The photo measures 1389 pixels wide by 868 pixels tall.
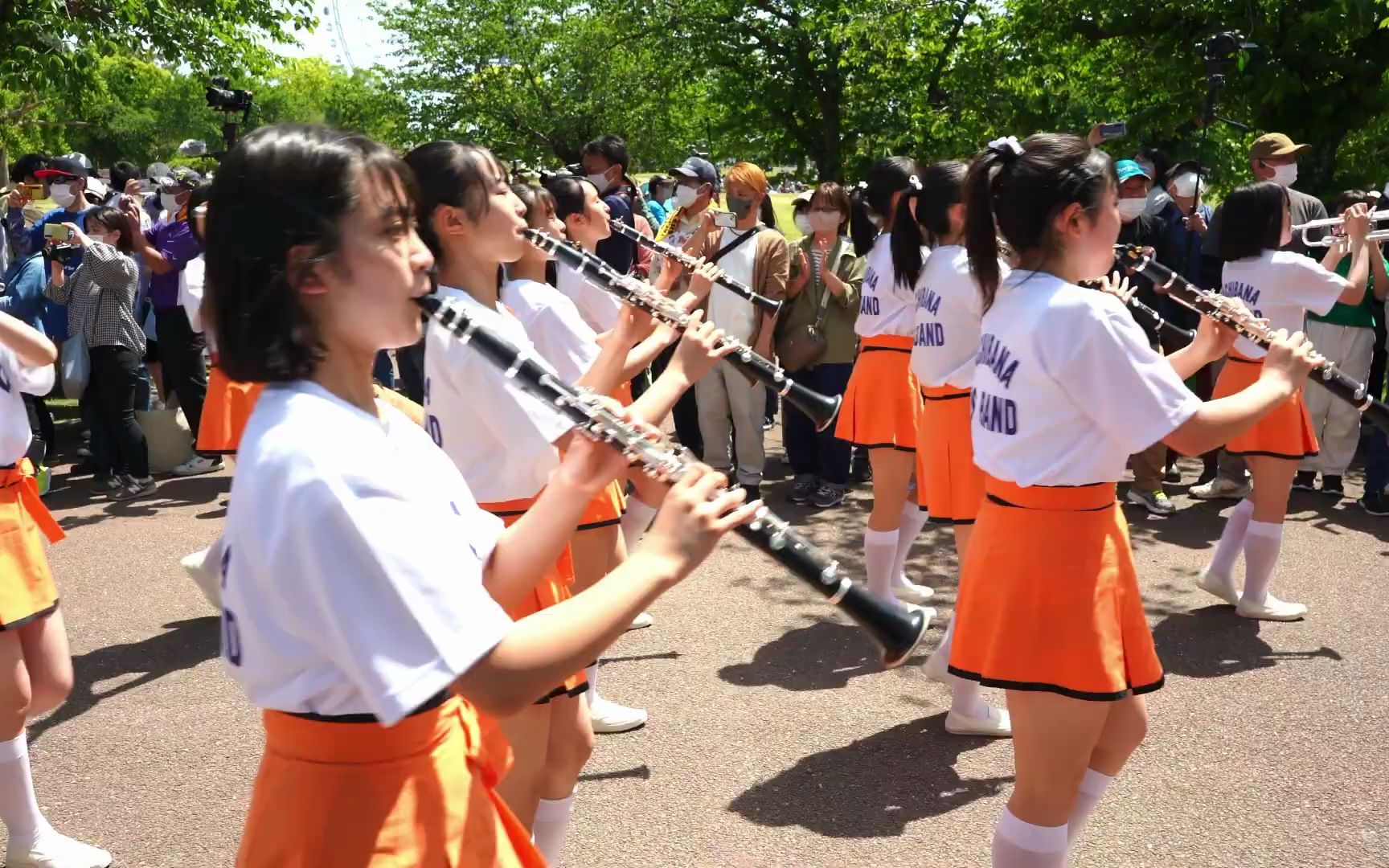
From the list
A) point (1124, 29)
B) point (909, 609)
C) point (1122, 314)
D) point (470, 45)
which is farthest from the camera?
point (470, 45)

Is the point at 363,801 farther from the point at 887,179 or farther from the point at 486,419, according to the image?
the point at 887,179

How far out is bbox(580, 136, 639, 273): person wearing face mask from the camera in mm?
8719

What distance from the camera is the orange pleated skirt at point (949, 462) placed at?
15.4ft

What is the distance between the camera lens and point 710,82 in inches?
754

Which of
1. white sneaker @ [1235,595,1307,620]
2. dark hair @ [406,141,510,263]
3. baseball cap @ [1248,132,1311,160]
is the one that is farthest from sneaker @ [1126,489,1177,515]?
dark hair @ [406,141,510,263]

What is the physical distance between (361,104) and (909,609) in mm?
27764

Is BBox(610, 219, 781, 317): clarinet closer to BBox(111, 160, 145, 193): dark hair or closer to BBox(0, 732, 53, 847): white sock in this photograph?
BBox(0, 732, 53, 847): white sock

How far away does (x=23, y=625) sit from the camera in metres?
3.42

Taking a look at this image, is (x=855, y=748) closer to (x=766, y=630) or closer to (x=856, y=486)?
(x=766, y=630)

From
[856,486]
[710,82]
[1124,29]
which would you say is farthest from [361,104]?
[856,486]

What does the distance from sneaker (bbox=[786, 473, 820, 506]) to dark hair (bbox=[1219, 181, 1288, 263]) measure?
339cm

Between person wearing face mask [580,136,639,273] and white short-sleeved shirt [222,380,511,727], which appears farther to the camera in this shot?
person wearing face mask [580,136,639,273]

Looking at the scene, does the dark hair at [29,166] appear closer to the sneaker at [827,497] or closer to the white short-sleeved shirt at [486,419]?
the sneaker at [827,497]

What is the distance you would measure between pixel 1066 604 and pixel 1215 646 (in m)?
3.00
